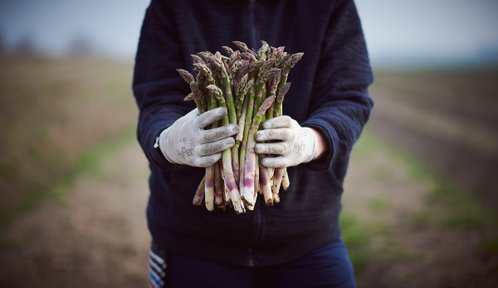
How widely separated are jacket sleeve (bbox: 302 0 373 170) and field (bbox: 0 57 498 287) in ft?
12.0

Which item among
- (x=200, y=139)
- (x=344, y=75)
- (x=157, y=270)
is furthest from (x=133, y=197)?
(x=344, y=75)

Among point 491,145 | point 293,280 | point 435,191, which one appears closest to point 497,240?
point 435,191

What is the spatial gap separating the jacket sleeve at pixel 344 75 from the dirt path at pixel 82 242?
4.49 m

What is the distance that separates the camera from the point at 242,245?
232cm

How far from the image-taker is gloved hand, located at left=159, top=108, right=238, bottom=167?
2043 mm

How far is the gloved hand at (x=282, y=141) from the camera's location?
205cm

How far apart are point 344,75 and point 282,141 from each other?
0.69 m

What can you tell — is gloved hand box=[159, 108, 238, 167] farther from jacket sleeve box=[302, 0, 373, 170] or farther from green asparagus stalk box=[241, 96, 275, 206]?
jacket sleeve box=[302, 0, 373, 170]

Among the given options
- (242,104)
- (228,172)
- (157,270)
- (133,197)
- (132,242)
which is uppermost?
(242,104)

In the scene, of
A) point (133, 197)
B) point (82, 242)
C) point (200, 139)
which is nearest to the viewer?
point (200, 139)

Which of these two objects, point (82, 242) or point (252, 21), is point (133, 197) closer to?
point (82, 242)

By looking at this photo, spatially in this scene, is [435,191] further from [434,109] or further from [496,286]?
[434,109]

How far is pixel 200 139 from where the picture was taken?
6.71ft

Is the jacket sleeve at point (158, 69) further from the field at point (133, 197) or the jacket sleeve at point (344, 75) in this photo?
the field at point (133, 197)
